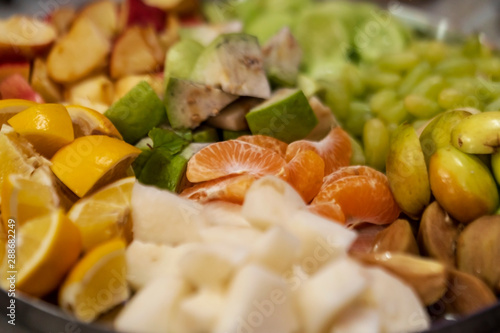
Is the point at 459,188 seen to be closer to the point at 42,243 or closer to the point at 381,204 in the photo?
the point at 381,204

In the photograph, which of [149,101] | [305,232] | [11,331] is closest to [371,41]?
[149,101]

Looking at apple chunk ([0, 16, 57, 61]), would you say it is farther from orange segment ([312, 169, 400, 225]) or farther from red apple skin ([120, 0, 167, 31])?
orange segment ([312, 169, 400, 225])

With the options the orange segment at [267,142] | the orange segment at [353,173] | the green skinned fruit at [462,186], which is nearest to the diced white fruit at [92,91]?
the orange segment at [267,142]

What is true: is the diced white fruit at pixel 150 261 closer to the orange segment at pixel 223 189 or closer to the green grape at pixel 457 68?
the orange segment at pixel 223 189

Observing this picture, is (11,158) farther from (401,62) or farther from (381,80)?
(401,62)

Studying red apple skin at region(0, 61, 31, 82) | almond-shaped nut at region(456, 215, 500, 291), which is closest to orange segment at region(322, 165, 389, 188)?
almond-shaped nut at region(456, 215, 500, 291)

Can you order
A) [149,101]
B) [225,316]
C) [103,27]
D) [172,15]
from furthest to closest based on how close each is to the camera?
[172,15] < [103,27] < [149,101] < [225,316]
